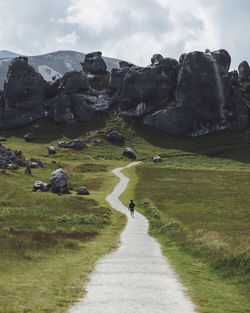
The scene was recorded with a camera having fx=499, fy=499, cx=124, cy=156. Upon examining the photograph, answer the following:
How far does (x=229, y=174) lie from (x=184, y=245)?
94.4 m

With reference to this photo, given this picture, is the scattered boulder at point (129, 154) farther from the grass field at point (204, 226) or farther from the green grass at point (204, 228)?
the green grass at point (204, 228)

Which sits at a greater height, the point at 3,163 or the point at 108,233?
the point at 3,163

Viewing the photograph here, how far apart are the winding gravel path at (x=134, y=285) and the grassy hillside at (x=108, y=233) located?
73cm

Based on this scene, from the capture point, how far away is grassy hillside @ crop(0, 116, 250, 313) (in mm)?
23688

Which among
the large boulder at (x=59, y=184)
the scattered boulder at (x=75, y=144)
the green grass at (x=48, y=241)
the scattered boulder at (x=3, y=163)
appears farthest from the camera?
the scattered boulder at (x=75, y=144)

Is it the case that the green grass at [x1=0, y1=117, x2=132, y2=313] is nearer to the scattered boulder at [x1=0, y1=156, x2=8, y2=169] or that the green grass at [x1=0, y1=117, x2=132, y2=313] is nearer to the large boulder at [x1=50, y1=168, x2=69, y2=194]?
the large boulder at [x1=50, y1=168, x2=69, y2=194]

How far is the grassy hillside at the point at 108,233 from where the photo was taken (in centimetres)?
2369

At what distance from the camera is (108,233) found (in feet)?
171

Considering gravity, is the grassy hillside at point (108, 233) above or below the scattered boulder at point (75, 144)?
below

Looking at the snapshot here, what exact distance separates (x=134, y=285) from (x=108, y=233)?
88.7 ft

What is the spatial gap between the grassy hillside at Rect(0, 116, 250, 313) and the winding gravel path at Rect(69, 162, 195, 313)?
2.40ft

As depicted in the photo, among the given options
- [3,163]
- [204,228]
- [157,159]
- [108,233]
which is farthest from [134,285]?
[157,159]

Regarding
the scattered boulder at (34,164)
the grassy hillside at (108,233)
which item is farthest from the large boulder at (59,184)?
the scattered boulder at (34,164)

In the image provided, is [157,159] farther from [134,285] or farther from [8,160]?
[134,285]
